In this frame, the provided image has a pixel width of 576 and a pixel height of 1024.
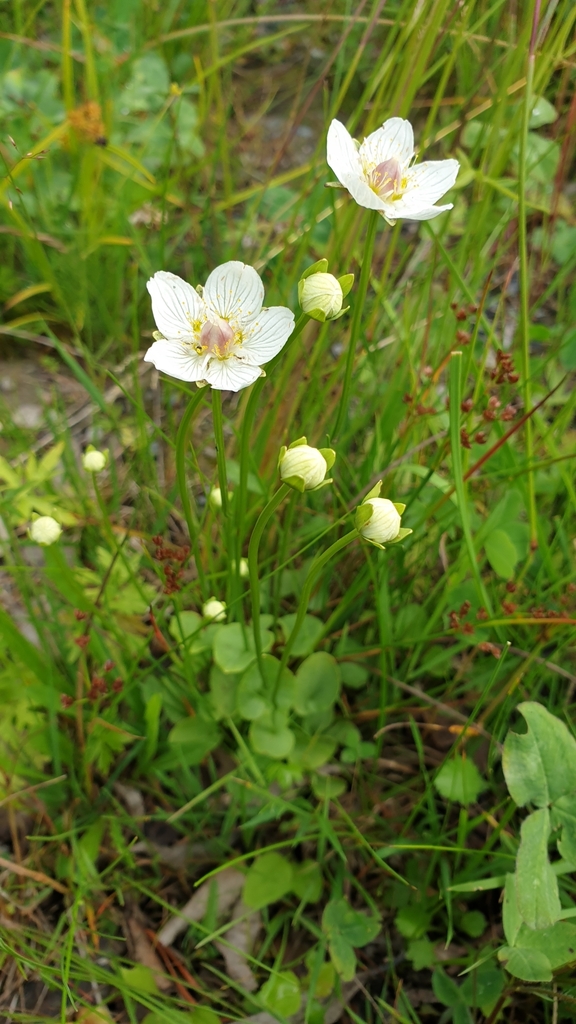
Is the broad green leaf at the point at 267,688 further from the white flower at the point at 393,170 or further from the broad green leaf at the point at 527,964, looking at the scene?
the white flower at the point at 393,170

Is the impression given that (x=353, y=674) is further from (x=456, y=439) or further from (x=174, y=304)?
(x=174, y=304)

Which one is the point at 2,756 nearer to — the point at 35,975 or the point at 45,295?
the point at 35,975

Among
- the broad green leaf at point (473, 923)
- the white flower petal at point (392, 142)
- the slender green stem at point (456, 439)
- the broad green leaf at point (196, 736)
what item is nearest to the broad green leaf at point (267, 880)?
the broad green leaf at point (196, 736)

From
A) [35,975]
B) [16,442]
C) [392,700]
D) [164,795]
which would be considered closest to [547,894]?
[392,700]

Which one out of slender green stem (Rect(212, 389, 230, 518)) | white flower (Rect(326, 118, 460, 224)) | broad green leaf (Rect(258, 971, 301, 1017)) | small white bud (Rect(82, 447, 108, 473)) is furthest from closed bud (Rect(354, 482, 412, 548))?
broad green leaf (Rect(258, 971, 301, 1017))

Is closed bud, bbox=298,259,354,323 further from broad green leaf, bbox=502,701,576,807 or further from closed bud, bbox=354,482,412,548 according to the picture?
broad green leaf, bbox=502,701,576,807
